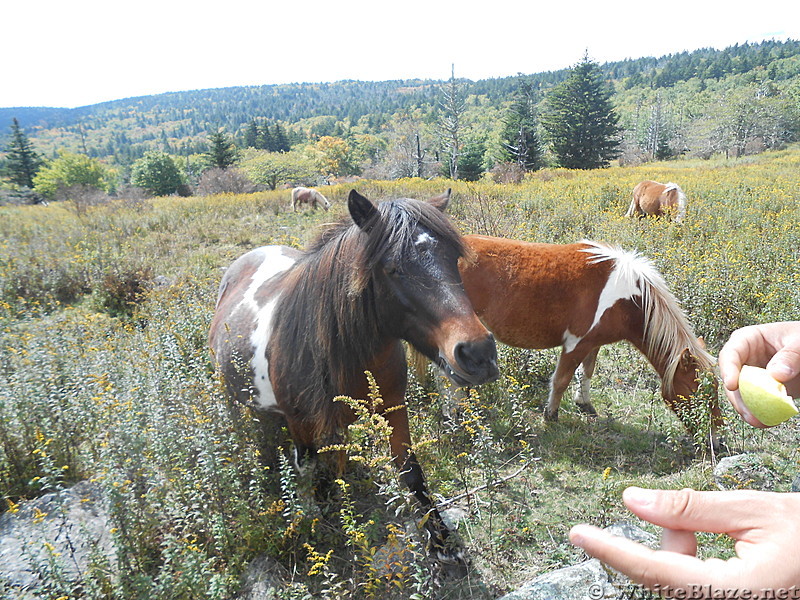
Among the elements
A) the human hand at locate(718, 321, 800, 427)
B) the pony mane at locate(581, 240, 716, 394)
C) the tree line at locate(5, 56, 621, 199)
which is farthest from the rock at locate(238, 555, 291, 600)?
the tree line at locate(5, 56, 621, 199)

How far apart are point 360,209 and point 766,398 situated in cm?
166

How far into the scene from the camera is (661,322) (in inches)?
134

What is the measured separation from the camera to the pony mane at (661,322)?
10.9ft

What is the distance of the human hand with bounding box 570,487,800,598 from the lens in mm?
652

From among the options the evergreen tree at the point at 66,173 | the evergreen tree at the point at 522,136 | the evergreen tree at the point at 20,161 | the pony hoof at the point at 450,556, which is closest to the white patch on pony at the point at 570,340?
the pony hoof at the point at 450,556

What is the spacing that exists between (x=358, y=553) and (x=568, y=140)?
38218 millimetres

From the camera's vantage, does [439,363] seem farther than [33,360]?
No

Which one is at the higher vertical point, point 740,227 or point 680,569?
point 680,569

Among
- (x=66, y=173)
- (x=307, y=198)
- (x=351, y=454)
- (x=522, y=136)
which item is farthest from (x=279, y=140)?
(x=351, y=454)

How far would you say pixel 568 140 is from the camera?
34406mm

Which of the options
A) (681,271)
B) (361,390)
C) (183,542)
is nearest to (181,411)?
(183,542)

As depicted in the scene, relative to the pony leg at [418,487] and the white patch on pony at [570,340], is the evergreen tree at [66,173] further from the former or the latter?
the pony leg at [418,487]

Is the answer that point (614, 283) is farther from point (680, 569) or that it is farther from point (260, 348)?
point (680, 569)

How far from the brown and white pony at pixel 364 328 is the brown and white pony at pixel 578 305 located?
1.62 meters
